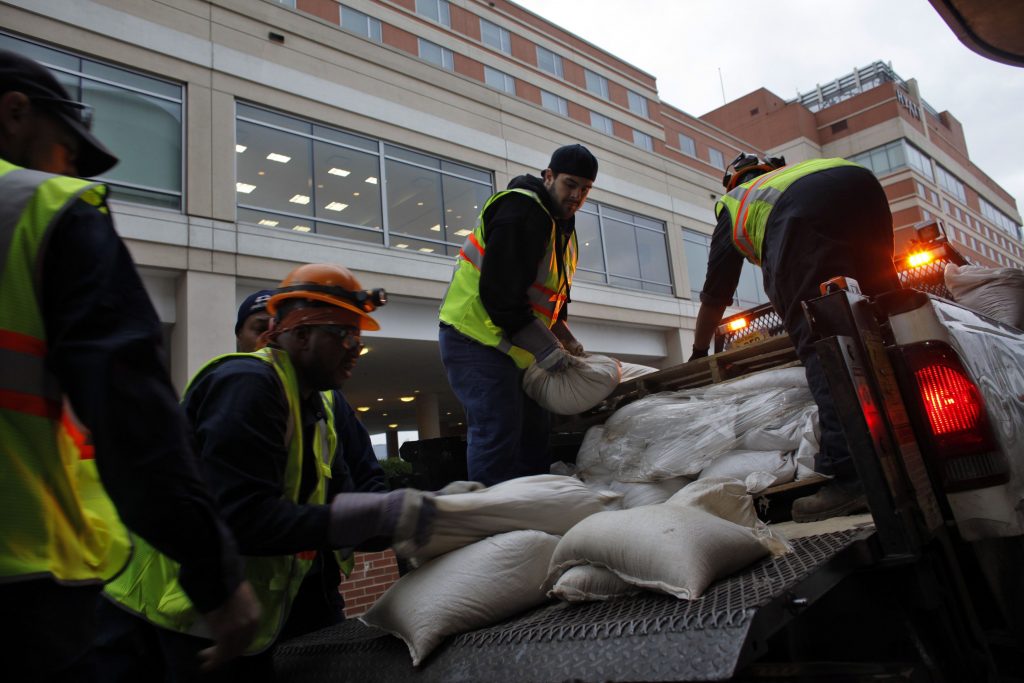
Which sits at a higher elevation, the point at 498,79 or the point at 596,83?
the point at 596,83

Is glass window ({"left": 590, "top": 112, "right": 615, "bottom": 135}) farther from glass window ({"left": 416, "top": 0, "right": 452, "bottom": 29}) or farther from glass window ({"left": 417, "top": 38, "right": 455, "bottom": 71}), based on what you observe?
glass window ({"left": 416, "top": 0, "right": 452, "bottom": 29})

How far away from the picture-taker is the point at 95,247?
1.15m

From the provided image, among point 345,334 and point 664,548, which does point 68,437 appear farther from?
point 664,548

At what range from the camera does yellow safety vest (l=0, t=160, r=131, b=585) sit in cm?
105

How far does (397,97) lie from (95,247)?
15028 millimetres

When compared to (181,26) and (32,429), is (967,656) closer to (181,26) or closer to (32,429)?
(32,429)

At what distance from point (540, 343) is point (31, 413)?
1.93 metres

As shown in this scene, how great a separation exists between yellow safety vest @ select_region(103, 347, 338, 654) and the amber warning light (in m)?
4.04

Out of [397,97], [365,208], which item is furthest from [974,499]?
[397,97]

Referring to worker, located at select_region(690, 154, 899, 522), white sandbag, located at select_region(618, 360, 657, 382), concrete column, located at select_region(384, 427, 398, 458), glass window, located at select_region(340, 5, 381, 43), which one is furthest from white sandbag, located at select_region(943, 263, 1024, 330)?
glass window, located at select_region(340, 5, 381, 43)

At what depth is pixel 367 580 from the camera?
5402mm

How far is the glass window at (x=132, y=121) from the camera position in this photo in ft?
35.2

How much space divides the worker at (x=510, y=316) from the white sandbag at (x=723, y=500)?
915mm

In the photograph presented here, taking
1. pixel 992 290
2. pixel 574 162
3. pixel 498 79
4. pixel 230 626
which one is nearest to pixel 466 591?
pixel 230 626
